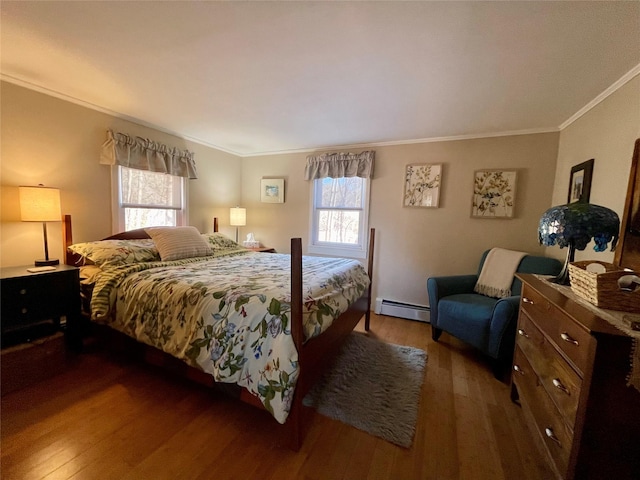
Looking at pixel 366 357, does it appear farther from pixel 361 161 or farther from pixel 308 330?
pixel 361 161

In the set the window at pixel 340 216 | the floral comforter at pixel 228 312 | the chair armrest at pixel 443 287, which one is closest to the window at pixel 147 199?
the floral comforter at pixel 228 312

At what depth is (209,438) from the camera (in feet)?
4.68

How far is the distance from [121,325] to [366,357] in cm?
197

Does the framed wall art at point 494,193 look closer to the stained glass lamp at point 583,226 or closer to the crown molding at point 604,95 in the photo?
the crown molding at point 604,95

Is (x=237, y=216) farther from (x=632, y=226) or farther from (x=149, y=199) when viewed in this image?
(x=632, y=226)

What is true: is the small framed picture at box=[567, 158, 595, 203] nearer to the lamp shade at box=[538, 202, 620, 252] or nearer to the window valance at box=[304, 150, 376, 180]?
the lamp shade at box=[538, 202, 620, 252]

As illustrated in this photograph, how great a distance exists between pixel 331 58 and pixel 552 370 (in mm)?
2069

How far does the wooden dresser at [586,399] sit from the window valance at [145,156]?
364cm

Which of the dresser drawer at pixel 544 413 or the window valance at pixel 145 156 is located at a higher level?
the window valance at pixel 145 156

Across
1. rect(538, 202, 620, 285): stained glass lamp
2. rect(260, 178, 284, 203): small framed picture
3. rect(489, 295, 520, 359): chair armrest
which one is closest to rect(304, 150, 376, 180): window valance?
rect(260, 178, 284, 203): small framed picture

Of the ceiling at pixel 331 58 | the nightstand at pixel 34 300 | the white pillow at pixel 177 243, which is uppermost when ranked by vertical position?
the ceiling at pixel 331 58

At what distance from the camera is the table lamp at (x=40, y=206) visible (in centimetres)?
195

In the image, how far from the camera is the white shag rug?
1561 mm

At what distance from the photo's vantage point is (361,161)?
11.2 feet
